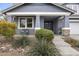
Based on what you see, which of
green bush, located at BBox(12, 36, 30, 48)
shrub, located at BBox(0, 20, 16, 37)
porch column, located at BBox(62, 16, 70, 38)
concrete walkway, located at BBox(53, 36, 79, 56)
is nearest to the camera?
concrete walkway, located at BBox(53, 36, 79, 56)

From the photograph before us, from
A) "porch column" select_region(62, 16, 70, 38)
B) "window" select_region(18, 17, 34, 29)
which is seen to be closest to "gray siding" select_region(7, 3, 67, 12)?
"porch column" select_region(62, 16, 70, 38)

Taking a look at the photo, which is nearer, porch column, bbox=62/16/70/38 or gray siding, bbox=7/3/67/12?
porch column, bbox=62/16/70/38

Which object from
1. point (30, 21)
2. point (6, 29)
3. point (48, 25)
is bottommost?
point (6, 29)

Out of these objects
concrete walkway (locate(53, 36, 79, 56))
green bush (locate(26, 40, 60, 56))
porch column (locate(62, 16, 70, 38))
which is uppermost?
porch column (locate(62, 16, 70, 38))

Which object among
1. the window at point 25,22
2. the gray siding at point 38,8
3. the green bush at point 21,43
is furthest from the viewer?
the window at point 25,22

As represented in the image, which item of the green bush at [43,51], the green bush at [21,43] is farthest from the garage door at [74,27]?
the green bush at [43,51]

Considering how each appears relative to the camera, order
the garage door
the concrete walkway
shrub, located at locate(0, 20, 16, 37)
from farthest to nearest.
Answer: the garage door < shrub, located at locate(0, 20, 16, 37) < the concrete walkway

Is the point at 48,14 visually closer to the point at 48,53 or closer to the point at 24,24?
the point at 24,24

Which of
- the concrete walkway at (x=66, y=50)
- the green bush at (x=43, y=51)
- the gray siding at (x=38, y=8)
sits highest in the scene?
the gray siding at (x=38, y=8)

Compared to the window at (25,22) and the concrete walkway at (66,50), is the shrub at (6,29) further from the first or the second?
the window at (25,22)

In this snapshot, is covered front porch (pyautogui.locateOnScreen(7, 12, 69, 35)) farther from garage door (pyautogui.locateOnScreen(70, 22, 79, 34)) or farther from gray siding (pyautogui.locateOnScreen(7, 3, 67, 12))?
garage door (pyautogui.locateOnScreen(70, 22, 79, 34))

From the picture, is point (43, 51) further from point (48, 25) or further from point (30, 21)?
point (48, 25)

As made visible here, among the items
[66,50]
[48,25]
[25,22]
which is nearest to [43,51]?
[66,50]

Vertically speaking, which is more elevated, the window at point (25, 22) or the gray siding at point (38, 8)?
the gray siding at point (38, 8)
